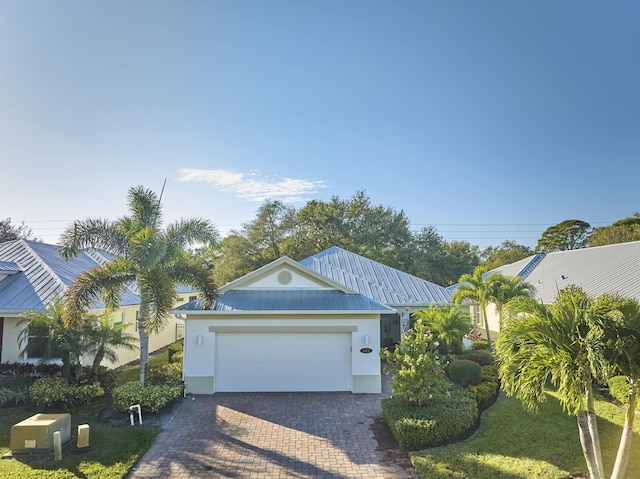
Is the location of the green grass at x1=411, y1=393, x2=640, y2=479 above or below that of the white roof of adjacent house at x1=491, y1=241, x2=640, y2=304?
below

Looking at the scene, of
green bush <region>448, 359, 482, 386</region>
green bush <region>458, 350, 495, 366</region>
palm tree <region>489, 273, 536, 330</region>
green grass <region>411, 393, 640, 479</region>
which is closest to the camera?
green grass <region>411, 393, 640, 479</region>

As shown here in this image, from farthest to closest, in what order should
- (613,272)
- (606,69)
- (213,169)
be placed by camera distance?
(613,272) < (213,169) < (606,69)

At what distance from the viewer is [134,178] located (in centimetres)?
1345

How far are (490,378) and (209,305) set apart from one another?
33.3ft

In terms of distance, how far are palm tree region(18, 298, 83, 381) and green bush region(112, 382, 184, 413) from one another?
2.01m

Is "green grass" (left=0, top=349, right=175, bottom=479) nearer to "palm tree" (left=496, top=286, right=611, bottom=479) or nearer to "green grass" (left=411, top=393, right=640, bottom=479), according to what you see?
"green grass" (left=411, top=393, right=640, bottom=479)

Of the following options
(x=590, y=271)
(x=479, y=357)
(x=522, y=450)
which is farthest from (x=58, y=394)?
(x=590, y=271)

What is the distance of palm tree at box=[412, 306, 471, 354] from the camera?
1568cm

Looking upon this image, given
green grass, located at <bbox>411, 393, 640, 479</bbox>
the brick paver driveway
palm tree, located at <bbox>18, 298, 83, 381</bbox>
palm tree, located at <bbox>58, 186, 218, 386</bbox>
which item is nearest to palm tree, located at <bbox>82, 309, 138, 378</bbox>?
palm tree, located at <bbox>18, 298, 83, 381</bbox>

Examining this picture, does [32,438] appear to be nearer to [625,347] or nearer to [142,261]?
[142,261]

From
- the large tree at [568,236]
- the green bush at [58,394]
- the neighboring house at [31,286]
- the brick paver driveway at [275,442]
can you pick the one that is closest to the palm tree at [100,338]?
the neighboring house at [31,286]

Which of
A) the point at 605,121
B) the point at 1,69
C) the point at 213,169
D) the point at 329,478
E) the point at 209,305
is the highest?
the point at 605,121

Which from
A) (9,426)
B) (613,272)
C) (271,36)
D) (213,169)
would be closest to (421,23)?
(271,36)

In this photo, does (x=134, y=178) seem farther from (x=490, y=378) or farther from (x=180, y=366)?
(x=490, y=378)
